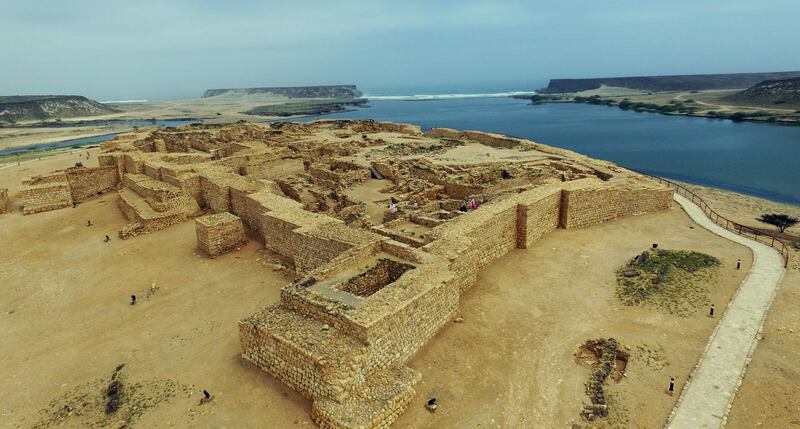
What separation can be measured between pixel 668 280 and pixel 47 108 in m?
119

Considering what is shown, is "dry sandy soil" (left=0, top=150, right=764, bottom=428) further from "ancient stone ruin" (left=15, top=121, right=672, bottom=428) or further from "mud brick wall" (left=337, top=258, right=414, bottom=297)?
"mud brick wall" (left=337, top=258, right=414, bottom=297)

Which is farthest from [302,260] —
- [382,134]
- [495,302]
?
[382,134]

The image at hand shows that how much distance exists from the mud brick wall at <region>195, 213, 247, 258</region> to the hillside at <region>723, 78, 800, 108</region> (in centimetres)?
8810

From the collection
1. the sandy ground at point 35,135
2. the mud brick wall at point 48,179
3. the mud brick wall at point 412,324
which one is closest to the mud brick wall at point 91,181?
the mud brick wall at point 48,179

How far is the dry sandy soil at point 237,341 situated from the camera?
7848 millimetres

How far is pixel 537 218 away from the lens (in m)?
14.8

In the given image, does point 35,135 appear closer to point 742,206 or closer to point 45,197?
point 45,197

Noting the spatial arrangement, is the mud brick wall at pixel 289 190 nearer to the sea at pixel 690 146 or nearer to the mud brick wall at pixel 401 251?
the mud brick wall at pixel 401 251

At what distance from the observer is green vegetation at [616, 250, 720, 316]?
10812 mm

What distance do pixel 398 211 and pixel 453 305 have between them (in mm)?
6977

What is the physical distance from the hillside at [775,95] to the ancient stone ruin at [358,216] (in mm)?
70252

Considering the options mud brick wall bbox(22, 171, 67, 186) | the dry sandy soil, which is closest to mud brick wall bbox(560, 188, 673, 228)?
the dry sandy soil

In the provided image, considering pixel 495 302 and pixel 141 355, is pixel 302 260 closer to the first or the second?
pixel 141 355

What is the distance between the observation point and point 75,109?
102 metres
